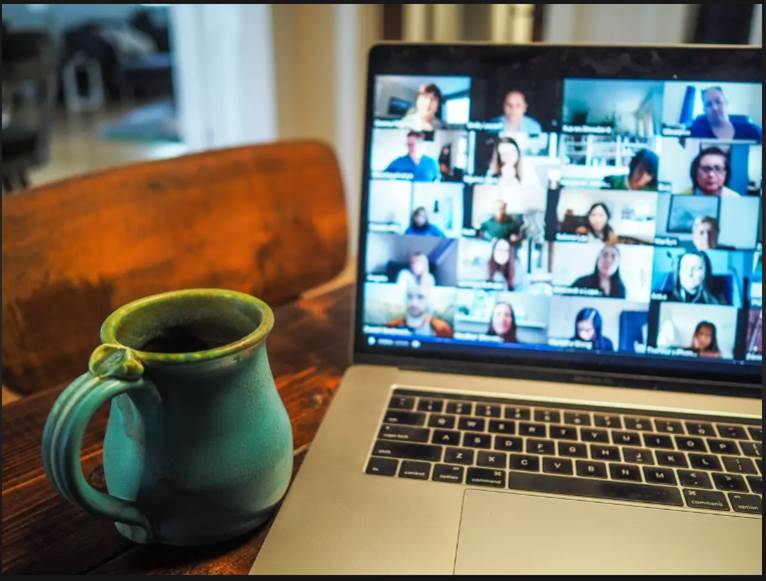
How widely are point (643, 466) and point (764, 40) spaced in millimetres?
315

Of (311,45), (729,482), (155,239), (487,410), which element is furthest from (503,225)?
(311,45)

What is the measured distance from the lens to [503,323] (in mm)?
624

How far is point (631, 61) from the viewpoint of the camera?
0.59 meters

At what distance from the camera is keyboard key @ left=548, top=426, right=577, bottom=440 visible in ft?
1.77

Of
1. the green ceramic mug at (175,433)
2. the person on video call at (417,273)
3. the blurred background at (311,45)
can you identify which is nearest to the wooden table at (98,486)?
the green ceramic mug at (175,433)

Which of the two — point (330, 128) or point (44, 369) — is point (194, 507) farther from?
point (330, 128)

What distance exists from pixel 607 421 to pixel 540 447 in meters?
0.07

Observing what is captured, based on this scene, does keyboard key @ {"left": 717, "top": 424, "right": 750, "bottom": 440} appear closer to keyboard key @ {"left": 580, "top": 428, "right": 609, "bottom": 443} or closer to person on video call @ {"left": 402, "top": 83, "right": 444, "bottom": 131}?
keyboard key @ {"left": 580, "top": 428, "right": 609, "bottom": 443}

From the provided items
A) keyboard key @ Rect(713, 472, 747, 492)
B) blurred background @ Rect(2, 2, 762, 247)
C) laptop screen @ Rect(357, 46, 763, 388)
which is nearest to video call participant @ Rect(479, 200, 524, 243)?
laptop screen @ Rect(357, 46, 763, 388)

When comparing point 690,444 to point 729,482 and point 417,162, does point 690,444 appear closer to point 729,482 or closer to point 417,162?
point 729,482

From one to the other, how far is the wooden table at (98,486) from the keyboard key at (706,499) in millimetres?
271

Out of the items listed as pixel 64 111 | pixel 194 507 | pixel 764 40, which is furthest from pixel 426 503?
pixel 64 111

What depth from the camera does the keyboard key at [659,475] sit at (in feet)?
1.61

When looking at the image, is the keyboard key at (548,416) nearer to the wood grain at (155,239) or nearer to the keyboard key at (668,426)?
the keyboard key at (668,426)
